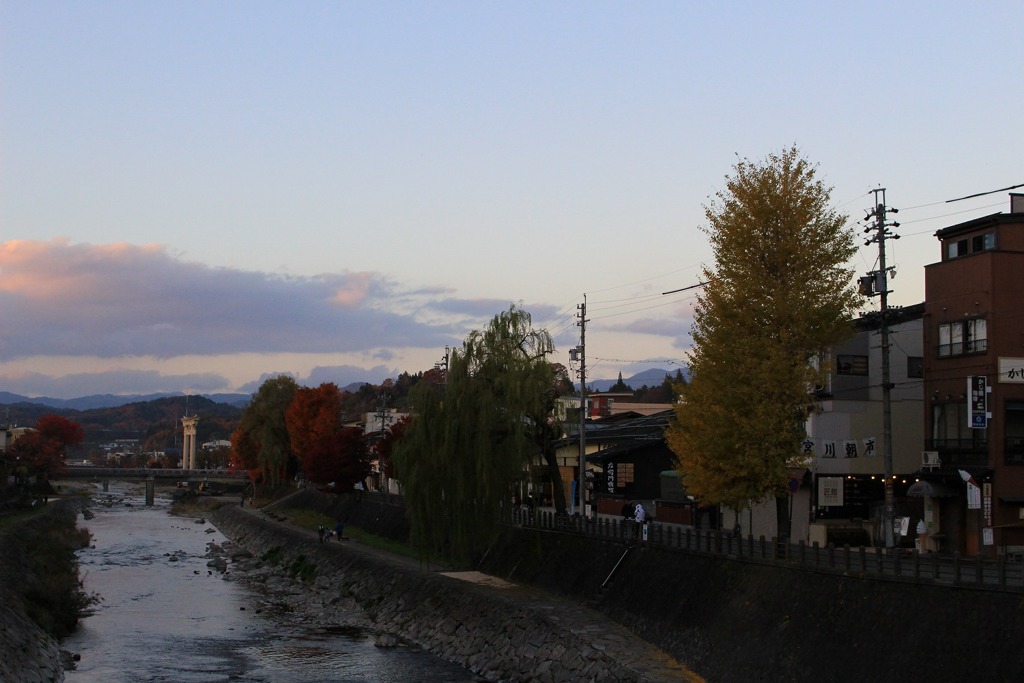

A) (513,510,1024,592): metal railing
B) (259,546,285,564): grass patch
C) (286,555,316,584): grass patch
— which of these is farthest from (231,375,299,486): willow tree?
(513,510,1024,592): metal railing

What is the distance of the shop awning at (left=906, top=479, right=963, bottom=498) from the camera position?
3822 cm

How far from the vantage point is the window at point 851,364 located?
152 ft

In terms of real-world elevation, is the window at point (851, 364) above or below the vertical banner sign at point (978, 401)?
above

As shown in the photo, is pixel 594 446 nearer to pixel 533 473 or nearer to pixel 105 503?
pixel 533 473

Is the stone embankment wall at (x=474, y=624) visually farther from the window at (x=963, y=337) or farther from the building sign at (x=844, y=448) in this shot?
the window at (x=963, y=337)

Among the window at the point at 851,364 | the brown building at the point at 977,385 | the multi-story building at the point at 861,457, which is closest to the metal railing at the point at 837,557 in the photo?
the brown building at the point at 977,385

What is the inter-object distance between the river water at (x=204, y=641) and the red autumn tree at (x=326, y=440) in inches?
704

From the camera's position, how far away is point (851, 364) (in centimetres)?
4653

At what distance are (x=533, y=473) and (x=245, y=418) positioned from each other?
277 ft

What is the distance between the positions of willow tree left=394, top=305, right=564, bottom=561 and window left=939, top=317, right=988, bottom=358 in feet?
57.2

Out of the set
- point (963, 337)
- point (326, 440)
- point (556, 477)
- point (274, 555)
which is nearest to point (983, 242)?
point (963, 337)

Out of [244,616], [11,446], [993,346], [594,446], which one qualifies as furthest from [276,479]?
[993,346]

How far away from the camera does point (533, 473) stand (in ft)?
152

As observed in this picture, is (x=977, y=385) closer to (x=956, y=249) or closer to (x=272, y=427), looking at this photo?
(x=956, y=249)
